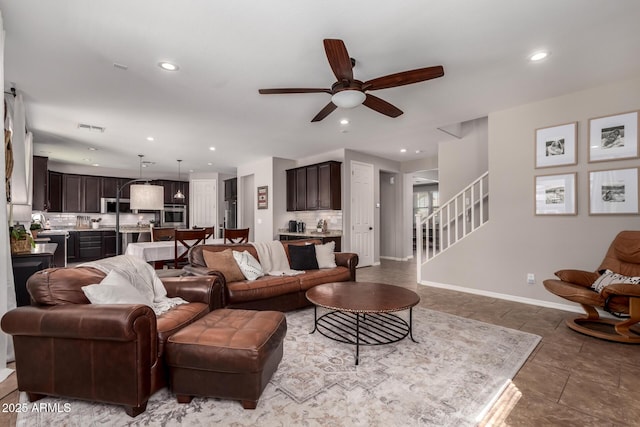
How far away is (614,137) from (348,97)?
3203mm

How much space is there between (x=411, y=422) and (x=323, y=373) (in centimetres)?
71

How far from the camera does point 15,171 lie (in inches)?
132

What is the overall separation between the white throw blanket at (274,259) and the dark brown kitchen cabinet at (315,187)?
7.70 feet

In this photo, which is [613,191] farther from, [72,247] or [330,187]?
[72,247]

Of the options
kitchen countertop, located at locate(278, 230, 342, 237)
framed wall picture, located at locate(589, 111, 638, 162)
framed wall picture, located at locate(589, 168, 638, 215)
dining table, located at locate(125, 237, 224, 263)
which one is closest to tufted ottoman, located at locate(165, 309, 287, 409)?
dining table, located at locate(125, 237, 224, 263)

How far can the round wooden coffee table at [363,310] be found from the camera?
2408 mm

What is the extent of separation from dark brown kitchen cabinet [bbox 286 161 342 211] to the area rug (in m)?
3.72

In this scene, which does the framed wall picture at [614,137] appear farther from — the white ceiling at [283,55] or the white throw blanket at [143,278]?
the white throw blanket at [143,278]

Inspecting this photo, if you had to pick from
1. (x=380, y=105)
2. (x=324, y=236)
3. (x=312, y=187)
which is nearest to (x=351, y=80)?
(x=380, y=105)

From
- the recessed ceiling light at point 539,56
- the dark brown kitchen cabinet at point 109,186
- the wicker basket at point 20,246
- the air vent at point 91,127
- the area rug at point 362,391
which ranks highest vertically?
the recessed ceiling light at point 539,56

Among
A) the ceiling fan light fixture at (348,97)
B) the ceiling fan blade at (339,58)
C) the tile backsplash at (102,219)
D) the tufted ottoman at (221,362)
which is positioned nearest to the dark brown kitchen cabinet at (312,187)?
the ceiling fan light fixture at (348,97)

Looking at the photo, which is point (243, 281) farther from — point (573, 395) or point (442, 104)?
point (442, 104)

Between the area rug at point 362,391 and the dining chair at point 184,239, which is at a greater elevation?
the dining chair at point 184,239

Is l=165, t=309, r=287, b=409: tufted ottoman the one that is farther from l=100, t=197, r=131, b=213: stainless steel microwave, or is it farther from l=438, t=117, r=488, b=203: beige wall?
l=100, t=197, r=131, b=213: stainless steel microwave
